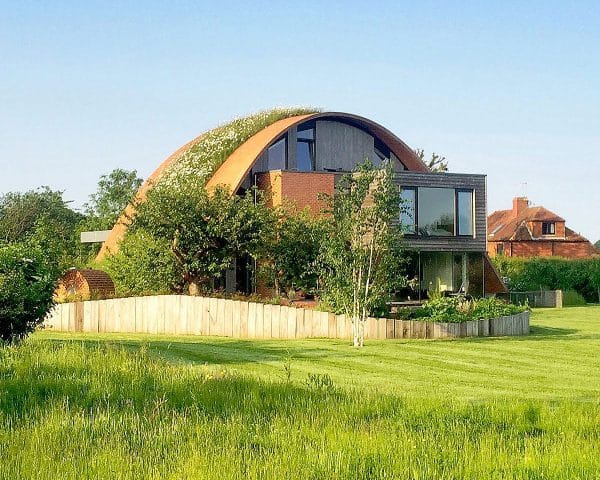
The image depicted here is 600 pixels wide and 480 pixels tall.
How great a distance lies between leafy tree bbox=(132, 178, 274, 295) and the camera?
91.5 ft

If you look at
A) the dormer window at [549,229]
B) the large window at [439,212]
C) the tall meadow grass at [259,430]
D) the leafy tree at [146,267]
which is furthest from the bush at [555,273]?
the tall meadow grass at [259,430]

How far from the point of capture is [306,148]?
38.2 meters

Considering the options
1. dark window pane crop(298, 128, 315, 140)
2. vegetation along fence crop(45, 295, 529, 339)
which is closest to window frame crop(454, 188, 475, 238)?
dark window pane crop(298, 128, 315, 140)

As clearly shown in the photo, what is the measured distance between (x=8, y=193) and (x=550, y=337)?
5556cm

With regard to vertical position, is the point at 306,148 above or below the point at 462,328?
above

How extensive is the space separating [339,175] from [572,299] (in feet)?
51.4

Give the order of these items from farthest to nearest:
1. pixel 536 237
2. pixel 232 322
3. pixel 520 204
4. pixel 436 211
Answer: pixel 520 204 < pixel 536 237 < pixel 436 211 < pixel 232 322

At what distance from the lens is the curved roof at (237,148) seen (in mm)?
35219

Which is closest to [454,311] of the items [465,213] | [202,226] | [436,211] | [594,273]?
[202,226]

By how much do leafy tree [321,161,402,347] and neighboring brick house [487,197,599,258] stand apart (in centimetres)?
4157

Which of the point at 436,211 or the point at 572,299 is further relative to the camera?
the point at 572,299

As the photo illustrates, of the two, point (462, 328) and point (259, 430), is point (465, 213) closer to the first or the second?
point (462, 328)

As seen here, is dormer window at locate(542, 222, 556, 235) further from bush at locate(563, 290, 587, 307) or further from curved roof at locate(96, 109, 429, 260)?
curved roof at locate(96, 109, 429, 260)

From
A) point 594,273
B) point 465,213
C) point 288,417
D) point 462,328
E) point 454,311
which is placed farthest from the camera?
point 594,273
